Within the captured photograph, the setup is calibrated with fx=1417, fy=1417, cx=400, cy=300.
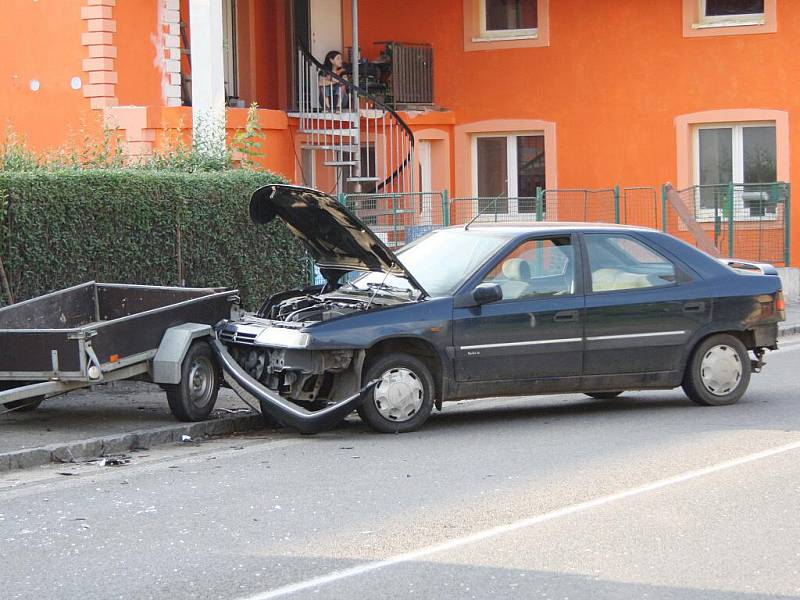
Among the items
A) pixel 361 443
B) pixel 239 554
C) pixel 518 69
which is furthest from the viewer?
pixel 518 69

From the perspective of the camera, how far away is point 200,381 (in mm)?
11305

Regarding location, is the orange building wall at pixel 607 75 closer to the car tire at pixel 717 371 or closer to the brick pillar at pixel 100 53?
the brick pillar at pixel 100 53

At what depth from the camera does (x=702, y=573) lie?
6.59m

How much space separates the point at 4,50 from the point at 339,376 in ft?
43.0

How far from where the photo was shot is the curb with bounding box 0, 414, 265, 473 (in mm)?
9766

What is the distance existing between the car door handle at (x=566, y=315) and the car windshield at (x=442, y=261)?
71cm

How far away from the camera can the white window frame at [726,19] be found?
2445cm

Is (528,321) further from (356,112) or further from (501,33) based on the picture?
(501,33)

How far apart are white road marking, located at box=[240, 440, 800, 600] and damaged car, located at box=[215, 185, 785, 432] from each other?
1840 mm

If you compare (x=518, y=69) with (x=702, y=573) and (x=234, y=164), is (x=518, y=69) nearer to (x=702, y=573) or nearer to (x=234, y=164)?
(x=234, y=164)

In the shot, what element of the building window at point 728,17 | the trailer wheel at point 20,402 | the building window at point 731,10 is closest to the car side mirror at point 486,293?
the trailer wheel at point 20,402

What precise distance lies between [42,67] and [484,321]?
500 inches

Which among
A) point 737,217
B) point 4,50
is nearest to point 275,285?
point 4,50

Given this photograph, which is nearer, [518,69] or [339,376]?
[339,376]
